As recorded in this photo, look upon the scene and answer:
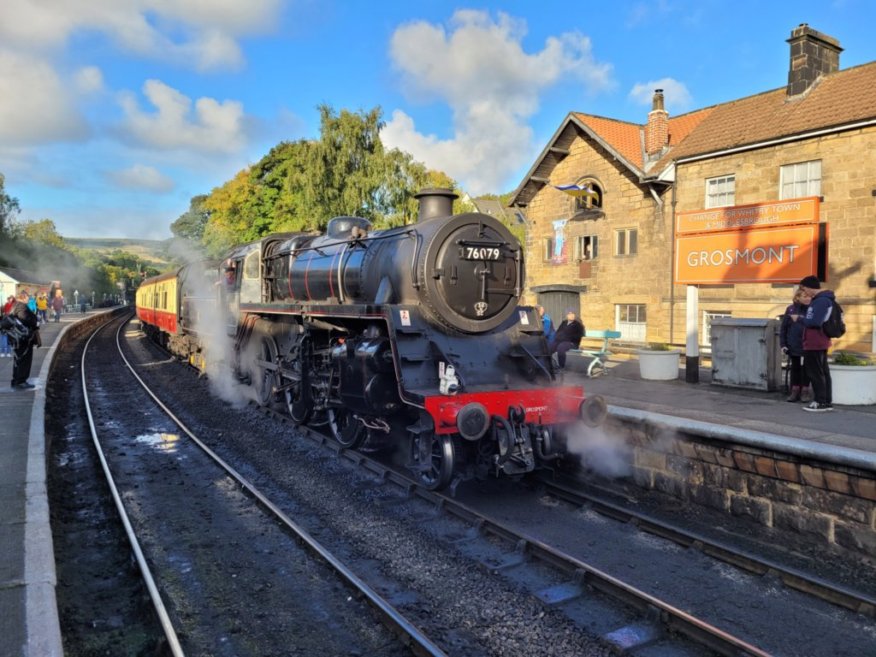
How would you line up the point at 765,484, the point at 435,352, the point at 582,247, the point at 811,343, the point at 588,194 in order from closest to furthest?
the point at 765,484
the point at 435,352
the point at 811,343
the point at 588,194
the point at 582,247

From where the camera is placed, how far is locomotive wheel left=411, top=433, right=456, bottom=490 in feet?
19.9

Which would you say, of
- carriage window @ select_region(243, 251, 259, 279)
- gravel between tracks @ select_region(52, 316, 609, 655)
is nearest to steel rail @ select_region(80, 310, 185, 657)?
gravel between tracks @ select_region(52, 316, 609, 655)

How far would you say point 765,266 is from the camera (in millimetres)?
9719

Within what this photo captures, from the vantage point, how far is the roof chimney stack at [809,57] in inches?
632

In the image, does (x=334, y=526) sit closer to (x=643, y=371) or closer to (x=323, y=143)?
(x=643, y=371)

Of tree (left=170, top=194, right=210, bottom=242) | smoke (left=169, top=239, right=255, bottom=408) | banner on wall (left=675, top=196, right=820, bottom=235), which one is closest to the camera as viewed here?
banner on wall (left=675, top=196, right=820, bottom=235)

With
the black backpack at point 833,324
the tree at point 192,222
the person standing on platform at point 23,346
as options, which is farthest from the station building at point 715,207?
the tree at point 192,222

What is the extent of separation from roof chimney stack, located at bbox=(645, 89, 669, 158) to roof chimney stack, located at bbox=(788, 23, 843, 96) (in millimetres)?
3470

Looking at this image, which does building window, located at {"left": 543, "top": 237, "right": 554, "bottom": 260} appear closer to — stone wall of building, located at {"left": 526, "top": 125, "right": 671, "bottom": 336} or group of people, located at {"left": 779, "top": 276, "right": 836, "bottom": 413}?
stone wall of building, located at {"left": 526, "top": 125, "right": 671, "bottom": 336}

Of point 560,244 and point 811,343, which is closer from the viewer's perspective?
point 811,343

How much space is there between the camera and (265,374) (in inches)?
431

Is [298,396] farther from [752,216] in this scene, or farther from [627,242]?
[627,242]

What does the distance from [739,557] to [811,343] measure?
152 inches

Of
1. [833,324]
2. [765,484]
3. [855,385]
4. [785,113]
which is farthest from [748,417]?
[785,113]
